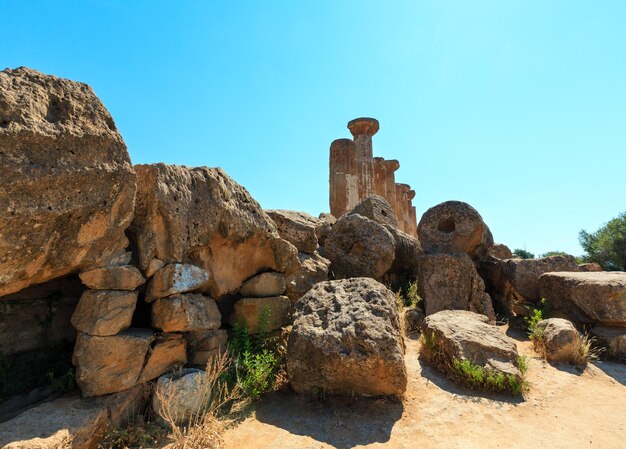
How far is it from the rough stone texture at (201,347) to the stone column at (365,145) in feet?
30.9

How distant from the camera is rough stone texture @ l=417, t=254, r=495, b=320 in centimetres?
626

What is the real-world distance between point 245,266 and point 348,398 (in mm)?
1740

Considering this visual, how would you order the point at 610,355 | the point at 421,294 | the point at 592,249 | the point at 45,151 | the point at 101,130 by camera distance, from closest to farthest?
the point at 45,151 < the point at 101,130 < the point at 610,355 < the point at 421,294 < the point at 592,249

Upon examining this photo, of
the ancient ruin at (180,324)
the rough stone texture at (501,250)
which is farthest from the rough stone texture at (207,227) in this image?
the rough stone texture at (501,250)

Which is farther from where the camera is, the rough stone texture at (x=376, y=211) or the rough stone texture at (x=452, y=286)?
the rough stone texture at (x=376, y=211)

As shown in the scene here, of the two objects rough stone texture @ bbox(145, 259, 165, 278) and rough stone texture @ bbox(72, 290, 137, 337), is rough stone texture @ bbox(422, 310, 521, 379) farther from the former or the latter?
rough stone texture @ bbox(72, 290, 137, 337)

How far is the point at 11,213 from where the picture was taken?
2.15 m

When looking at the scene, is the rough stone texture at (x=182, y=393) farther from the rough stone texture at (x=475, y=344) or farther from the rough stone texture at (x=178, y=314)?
the rough stone texture at (x=475, y=344)

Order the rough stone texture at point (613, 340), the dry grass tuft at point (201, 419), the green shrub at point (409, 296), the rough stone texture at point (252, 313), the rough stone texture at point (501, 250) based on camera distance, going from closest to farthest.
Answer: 1. the dry grass tuft at point (201, 419)
2. the rough stone texture at point (252, 313)
3. the rough stone texture at point (613, 340)
4. the green shrub at point (409, 296)
5. the rough stone texture at point (501, 250)

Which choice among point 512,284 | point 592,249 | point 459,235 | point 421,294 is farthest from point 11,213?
point 592,249

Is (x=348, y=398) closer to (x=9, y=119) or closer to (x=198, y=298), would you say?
(x=198, y=298)

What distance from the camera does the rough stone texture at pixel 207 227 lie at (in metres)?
3.11

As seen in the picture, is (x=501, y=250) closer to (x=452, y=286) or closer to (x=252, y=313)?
(x=452, y=286)

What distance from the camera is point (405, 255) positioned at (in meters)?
7.41
